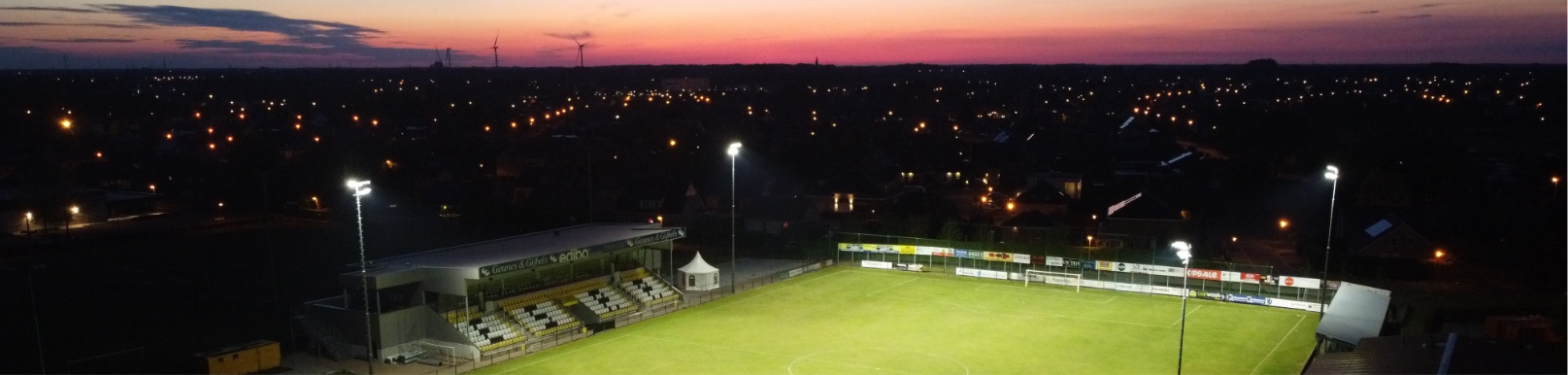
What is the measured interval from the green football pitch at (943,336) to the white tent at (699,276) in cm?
148

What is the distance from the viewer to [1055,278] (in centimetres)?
3659

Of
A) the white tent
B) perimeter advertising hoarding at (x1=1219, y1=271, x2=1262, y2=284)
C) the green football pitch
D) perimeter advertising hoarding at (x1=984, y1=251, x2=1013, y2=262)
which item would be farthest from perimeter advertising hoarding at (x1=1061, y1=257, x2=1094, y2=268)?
the white tent

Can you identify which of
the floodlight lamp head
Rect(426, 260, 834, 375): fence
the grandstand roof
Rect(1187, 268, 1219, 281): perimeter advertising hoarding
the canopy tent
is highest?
the floodlight lamp head

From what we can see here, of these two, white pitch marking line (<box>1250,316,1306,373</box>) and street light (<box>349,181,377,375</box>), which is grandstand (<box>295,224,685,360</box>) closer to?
street light (<box>349,181,377,375</box>)

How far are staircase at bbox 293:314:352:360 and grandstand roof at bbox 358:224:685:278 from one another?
193 centimetres

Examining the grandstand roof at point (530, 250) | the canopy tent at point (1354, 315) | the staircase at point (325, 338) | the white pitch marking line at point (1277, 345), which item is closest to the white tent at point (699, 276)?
the grandstand roof at point (530, 250)

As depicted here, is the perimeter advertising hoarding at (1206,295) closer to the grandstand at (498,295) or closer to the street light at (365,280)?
the grandstand at (498,295)

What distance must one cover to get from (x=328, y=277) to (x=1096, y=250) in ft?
111

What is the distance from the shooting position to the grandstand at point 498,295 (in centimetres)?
2533

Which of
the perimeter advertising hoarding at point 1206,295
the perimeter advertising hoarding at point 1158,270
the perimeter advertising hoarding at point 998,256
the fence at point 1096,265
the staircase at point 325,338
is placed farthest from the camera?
the perimeter advertising hoarding at point 998,256

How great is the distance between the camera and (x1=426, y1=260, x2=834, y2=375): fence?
2462cm

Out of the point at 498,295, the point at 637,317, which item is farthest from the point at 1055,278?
the point at 498,295

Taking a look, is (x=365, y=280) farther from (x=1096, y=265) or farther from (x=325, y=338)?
(x=1096, y=265)

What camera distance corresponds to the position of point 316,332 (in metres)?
25.5
